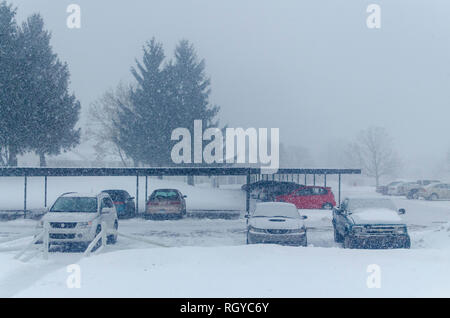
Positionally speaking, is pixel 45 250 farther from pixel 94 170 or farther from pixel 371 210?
pixel 94 170

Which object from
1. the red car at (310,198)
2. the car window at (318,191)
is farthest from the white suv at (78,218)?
the car window at (318,191)

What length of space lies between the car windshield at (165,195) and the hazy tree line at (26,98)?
18.6 metres

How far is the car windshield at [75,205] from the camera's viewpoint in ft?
48.7

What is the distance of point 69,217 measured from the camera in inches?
546

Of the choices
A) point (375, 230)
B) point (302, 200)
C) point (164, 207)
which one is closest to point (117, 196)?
point (164, 207)

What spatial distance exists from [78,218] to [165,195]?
35.7ft

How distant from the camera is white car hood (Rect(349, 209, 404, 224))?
539 inches

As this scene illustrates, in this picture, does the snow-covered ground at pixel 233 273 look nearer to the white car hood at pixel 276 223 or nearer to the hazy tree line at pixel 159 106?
the white car hood at pixel 276 223

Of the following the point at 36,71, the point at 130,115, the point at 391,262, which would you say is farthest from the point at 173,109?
the point at 391,262

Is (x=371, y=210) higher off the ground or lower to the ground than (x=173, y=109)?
lower

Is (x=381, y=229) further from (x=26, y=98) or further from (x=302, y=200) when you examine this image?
(x=26, y=98)

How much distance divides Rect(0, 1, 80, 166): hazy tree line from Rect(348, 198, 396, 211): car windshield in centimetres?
3046
